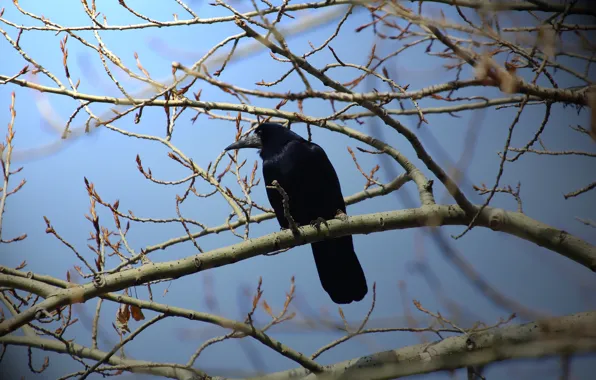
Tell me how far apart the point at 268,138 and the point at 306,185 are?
44 cm

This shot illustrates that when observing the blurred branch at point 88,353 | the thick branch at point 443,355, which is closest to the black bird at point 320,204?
the thick branch at point 443,355

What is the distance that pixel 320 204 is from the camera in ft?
9.18

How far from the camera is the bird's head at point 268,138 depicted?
2989mm

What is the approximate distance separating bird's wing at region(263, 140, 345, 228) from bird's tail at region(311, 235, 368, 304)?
17 centimetres

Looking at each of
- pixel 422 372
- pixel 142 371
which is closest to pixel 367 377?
pixel 422 372

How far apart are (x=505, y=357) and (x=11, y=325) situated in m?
1.46

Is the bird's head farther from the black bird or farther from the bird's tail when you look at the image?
the bird's tail

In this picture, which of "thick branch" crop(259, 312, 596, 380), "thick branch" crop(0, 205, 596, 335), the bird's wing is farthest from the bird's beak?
"thick branch" crop(259, 312, 596, 380)

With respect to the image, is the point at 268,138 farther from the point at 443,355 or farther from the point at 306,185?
the point at 443,355

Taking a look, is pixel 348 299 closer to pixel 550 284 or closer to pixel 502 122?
pixel 550 284

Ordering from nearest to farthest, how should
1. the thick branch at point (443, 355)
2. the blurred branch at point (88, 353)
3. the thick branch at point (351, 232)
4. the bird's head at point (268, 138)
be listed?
the thick branch at point (443, 355), the thick branch at point (351, 232), the blurred branch at point (88, 353), the bird's head at point (268, 138)

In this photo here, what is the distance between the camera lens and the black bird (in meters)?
2.79

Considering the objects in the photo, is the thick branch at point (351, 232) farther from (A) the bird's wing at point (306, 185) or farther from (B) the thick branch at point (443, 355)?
(A) the bird's wing at point (306, 185)

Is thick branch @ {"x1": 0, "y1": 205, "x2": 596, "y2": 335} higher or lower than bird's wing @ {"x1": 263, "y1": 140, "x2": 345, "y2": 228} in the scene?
lower
